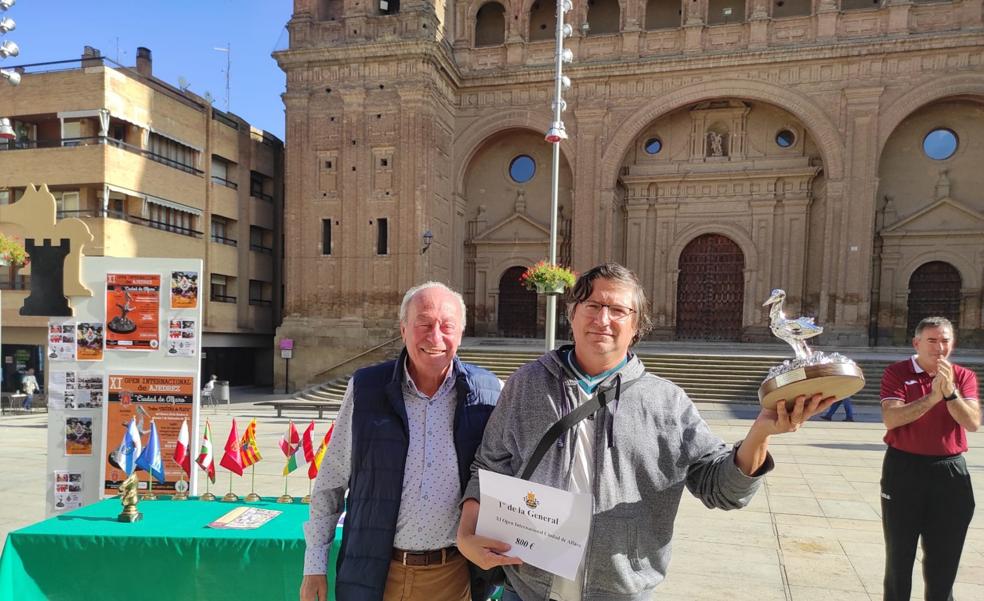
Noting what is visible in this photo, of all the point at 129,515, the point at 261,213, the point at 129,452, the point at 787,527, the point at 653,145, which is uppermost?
the point at 653,145

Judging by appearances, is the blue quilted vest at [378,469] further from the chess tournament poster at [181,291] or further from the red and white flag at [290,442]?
the chess tournament poster at [181,291]

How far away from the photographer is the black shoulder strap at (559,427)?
1888mm

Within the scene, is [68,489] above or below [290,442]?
below

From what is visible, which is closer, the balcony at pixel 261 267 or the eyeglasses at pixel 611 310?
the eyeglasses at pixel 611 310

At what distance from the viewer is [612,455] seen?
1900mm

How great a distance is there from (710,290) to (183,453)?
22261mm

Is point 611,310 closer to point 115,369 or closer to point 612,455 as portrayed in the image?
point 612,455

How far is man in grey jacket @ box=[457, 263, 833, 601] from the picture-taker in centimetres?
187

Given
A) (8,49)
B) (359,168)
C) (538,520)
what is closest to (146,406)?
(538,520)

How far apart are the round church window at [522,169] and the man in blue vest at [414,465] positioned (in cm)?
2291

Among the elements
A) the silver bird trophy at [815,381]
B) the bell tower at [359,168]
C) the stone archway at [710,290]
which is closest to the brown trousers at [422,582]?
the silver bird trophy at [815,381]

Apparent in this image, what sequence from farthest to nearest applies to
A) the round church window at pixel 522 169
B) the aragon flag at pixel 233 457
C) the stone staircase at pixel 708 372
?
1. the round church window at pixel 522 169
2. the stone staircase at pixel 708 372
3. the aragon flag at pixel 233 457

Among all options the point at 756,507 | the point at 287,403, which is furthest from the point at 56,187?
the point at 756,507

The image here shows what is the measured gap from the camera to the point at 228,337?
77.6ft
